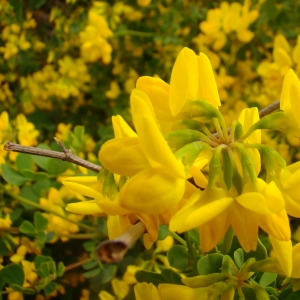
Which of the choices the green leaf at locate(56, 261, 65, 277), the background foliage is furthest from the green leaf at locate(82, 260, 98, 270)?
the green leaf at locate(56, 261, 65, 277)

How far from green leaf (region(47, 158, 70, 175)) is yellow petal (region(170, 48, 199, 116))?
481mm

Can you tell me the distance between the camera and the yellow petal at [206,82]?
505 mm

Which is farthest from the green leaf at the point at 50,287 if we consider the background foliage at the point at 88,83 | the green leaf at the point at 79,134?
the green leaf at the point at 79,134

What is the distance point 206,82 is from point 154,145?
138mm

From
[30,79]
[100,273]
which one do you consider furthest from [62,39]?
[100,273]

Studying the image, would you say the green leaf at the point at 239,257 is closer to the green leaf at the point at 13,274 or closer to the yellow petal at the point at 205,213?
the yellow petal at the point at 205,213

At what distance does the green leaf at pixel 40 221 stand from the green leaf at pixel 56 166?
0.11m

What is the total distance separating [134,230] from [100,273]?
58 centimetres

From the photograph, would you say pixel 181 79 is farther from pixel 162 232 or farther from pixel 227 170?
pixel 162 232

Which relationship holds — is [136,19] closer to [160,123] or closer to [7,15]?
[7,15]

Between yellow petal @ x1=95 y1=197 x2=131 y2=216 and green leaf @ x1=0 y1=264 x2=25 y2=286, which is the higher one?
→ yellow petal @ x1=95 y1=197 x2=131 y2=216

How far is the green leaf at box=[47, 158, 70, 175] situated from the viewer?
3.00 ft

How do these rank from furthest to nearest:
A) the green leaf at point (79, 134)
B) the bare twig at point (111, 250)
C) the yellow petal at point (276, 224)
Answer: the green leaf at point (79, 134), the yellow petal at point (276, 224), the bare twig at point (111, 250)

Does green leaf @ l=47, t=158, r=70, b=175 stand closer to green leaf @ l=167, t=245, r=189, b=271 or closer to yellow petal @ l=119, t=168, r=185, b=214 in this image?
green leaf @ l=167, t=245, r=189, b=271
